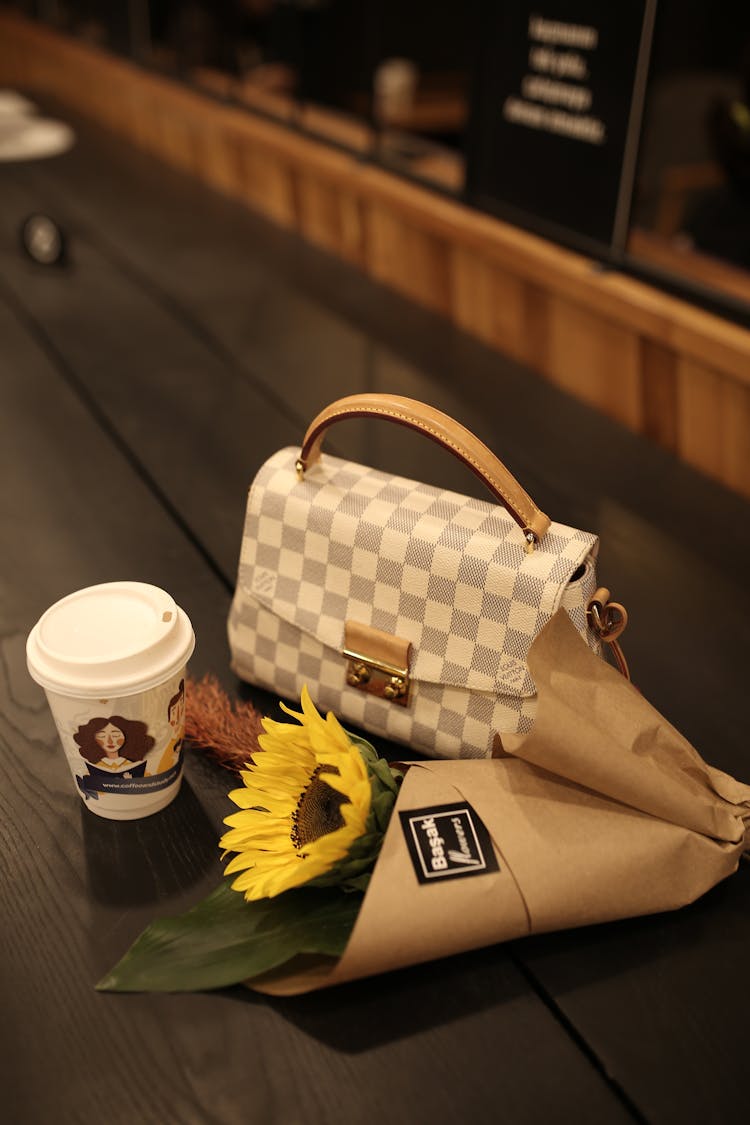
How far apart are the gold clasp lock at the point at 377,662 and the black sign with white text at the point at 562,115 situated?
3.23 ft

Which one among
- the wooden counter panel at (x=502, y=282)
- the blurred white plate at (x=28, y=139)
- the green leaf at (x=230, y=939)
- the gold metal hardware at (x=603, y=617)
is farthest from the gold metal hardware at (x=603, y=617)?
the blurred white plate at (x=28, y=139)

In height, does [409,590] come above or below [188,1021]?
above

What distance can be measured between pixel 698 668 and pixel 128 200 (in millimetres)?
1943

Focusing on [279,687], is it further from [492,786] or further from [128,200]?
[128,200]

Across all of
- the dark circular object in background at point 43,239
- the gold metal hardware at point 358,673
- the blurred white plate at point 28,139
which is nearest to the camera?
the gold metal hardware at point 358,673

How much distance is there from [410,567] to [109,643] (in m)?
0.21

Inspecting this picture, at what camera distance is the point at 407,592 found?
0.76 m

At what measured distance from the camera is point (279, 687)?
0.86 meters

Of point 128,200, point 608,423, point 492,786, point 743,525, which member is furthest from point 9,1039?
point 128,200

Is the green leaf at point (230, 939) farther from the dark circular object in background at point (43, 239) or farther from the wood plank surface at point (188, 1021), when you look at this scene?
the dark circular object in background at point (43, 239)

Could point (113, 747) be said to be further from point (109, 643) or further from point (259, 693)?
point (259, 693)

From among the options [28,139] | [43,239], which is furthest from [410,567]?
[28,139]

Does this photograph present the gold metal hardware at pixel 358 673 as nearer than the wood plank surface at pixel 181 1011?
No

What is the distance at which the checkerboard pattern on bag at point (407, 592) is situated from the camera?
2.40 ft
